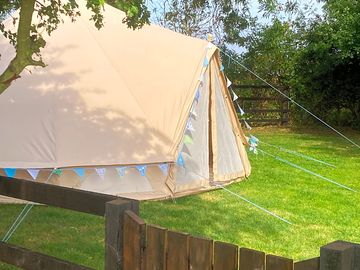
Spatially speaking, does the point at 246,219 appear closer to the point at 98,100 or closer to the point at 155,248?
the point at 98,100

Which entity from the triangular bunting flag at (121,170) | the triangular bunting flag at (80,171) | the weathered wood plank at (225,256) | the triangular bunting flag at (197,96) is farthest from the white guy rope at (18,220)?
the weathered wood plank at (225,256)

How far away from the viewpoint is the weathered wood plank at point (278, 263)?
84.6 inches

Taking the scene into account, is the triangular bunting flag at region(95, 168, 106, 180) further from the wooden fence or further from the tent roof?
the wooden fence

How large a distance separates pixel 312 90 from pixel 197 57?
35.6ft

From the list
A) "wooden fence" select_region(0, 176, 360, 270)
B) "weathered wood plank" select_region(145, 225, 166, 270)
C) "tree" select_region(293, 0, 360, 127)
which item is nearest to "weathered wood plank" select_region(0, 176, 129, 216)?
"wooden fence" select_region(0, 176, 360, 270)

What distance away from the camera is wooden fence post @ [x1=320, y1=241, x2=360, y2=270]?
6.62ft

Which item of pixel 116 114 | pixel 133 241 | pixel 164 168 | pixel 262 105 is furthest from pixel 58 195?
pixel 262 105

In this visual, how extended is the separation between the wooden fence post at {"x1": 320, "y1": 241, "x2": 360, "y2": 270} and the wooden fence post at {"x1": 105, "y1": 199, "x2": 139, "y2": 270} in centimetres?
121

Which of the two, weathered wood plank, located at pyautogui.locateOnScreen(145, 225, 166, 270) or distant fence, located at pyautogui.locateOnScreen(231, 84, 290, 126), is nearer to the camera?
weathered wood plank, located at pyautogui.locateOnScreen(145, 225, 166, 270)

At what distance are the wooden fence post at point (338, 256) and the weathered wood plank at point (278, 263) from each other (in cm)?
14

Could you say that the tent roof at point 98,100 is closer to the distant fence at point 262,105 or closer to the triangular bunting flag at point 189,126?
the triangular bunting flag at point 189,126

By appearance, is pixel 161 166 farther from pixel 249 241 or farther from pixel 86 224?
pixel 249 241

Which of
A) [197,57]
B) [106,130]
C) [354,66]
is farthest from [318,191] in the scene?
[354,66]

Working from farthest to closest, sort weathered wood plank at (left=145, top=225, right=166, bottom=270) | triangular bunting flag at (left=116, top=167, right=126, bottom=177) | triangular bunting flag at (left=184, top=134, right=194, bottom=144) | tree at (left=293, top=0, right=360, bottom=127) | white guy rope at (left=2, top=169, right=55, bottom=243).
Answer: tree at (left=293, top=0, right=360, bottom=127) → triangular bunting flag at (left=184, top=134, right=194, bottom=144) → triangular bunting flag at (left=116, top=167, right=126, bottom=177) → white guy rope at (left=2, top=169, right=55, bottom=243) → weathered wood plank at (left=145, top=225, right=166, bottom=270)
